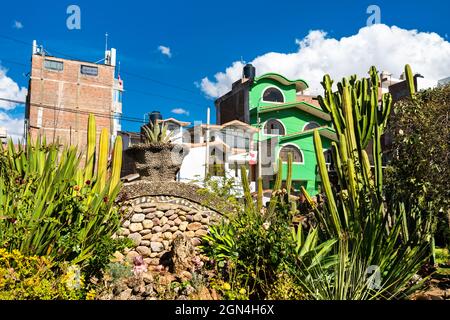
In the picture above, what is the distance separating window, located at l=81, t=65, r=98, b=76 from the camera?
118 feet

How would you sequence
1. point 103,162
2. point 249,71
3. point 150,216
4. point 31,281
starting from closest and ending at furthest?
point 31,281
point 103,162
point 150,216
point 249,71

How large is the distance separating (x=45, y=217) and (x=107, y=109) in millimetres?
32618

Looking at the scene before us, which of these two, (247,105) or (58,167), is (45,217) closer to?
(58,167)

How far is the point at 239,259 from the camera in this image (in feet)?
17.9

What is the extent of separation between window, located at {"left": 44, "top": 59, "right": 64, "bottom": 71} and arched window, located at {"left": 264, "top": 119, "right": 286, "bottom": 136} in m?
18.7

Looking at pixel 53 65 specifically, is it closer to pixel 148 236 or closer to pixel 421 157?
pixel 148 236

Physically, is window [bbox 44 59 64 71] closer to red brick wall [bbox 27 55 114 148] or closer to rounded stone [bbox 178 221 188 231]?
red brick wall [bbox 27 55 114 148]

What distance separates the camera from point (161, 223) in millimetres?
7945

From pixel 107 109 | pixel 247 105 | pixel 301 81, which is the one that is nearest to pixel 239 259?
pixel 247 105

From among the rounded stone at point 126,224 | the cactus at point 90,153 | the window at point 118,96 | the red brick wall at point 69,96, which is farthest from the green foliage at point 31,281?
the window at point 118,96

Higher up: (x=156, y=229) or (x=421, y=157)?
(x=421, y=157)

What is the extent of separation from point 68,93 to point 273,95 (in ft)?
57.8

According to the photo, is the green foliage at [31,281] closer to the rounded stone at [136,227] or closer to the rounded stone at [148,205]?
the rounded stone at [136,227]

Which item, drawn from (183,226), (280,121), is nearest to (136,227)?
(183,226)
